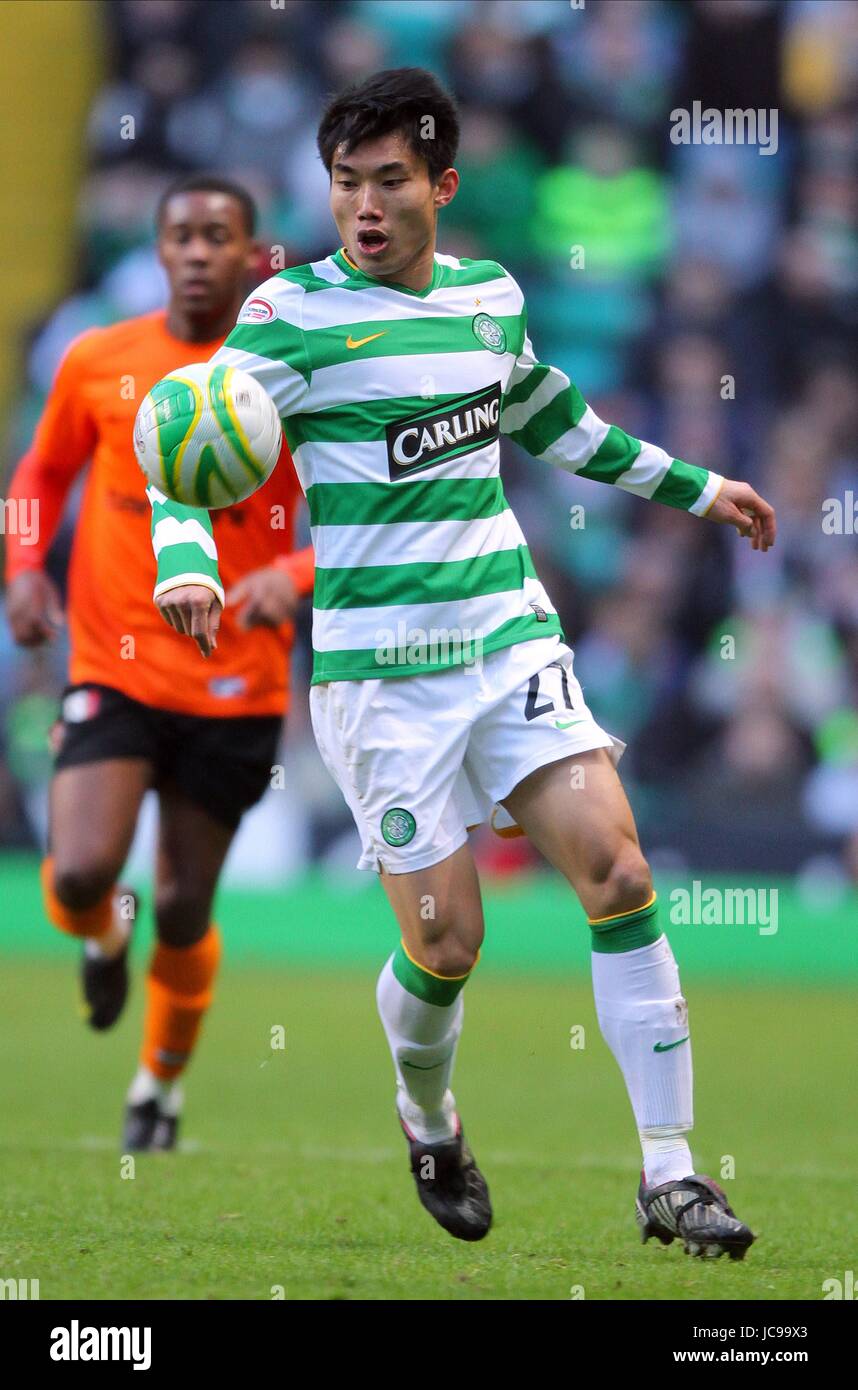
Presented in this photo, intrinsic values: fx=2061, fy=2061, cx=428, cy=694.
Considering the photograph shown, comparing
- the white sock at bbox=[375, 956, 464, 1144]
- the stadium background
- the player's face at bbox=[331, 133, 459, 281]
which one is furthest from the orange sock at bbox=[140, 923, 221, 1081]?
the stadium background

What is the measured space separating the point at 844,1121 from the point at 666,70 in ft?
32.7

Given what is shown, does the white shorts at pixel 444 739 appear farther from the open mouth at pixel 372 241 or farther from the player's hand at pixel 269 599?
the player's hand at pixel 269 599

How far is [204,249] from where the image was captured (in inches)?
254

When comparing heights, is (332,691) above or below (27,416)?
below

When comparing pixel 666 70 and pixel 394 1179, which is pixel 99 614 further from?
pixel 666 70

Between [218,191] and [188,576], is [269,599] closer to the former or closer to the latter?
[218,191]

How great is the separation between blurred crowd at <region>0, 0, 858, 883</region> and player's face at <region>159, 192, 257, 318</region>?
6.92m

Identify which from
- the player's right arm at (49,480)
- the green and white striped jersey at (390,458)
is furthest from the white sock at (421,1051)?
the player's right arm at (49,480)

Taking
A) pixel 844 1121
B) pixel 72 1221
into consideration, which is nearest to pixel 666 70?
pixel 844 1121

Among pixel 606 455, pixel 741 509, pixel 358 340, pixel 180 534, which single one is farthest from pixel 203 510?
pixel 741 509

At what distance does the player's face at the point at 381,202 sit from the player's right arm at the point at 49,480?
7.16ft

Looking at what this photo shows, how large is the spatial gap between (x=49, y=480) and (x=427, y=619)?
2554 mm

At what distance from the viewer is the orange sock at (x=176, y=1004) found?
6.82 m
